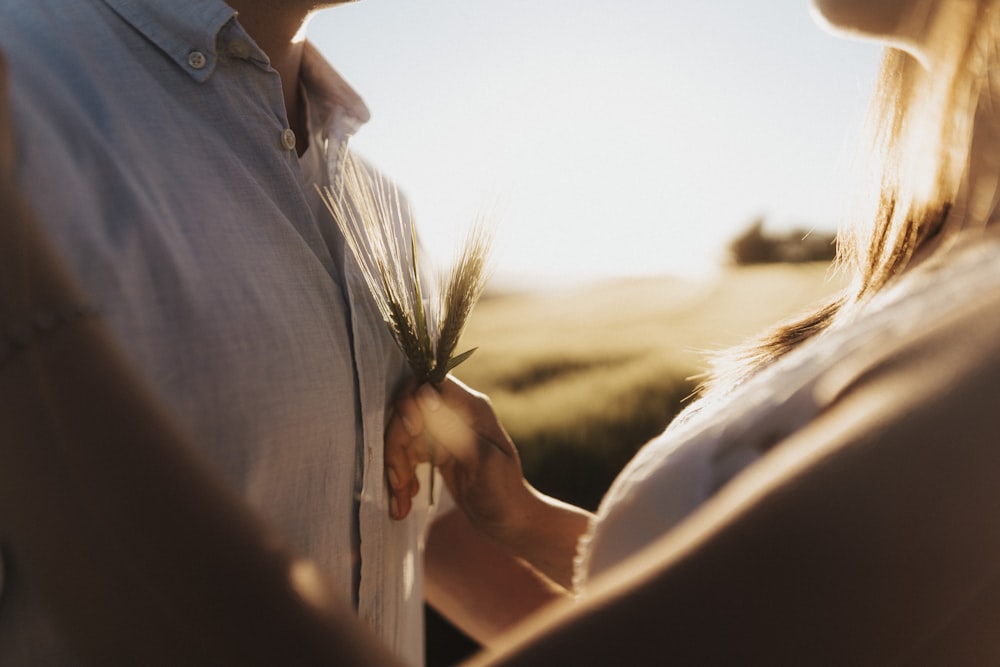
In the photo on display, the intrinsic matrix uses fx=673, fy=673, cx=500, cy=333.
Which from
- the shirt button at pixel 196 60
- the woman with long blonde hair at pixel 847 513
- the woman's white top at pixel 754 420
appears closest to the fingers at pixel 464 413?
the woman's white top at pixel 754 420

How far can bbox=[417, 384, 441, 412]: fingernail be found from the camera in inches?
53.1

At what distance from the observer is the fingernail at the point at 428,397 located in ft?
4.42

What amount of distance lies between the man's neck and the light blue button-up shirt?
7.0 inches

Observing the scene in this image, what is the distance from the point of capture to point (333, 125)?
1.54 m

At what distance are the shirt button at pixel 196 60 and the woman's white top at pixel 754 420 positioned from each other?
98cm

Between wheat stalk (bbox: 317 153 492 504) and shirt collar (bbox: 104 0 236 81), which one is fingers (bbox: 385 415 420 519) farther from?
shirt collar (bbox: 104 0 236 81)

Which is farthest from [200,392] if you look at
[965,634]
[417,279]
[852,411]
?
[965,634]

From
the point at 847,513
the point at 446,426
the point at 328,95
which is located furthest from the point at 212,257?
the point at 847,513

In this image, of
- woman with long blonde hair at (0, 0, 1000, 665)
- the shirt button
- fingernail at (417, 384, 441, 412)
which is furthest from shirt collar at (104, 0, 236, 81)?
fingernail at (417, 384, 441, 412)

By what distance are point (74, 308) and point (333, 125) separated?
105 centimetres

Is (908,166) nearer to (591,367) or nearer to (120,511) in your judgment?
(120,511)

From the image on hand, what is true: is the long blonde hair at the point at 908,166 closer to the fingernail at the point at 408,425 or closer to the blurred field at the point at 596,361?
the blurred field at the point at 596,361

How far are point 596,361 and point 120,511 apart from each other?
4.26 m

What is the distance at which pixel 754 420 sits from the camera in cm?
80
